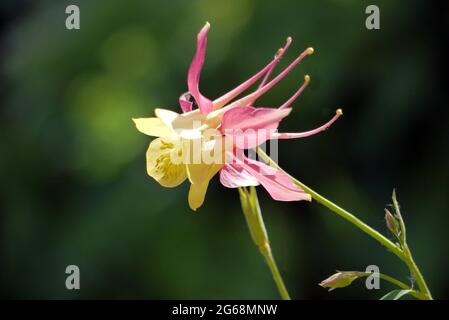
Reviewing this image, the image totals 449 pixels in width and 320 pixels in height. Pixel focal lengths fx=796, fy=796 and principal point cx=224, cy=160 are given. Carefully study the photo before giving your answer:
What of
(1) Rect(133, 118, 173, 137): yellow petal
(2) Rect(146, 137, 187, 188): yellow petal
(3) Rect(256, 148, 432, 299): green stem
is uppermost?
(1) Rect(133, 118, 173, 137): yellow petal

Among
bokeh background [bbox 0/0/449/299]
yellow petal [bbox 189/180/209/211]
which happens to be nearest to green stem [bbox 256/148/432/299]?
yellow petal [bbox 189/180/209/211]

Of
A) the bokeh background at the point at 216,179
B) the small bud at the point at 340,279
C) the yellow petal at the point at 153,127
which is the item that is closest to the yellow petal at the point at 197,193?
the yellow petal at the point at 153,127

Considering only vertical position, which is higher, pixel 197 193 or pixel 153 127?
pixel 153 127

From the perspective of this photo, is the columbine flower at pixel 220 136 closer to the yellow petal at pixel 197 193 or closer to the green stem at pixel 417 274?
the yellow petal at pixel 197 193

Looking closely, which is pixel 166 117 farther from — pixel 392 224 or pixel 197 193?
pixel 392 224

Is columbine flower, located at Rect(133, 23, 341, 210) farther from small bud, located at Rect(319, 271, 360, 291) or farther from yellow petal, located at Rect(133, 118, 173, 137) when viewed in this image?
small bud, located at Rect(319, 271, 360, 291)

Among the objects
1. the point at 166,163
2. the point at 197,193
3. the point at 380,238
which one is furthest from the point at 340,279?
the point at 166,163

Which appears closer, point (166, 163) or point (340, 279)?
point (340, 279)
